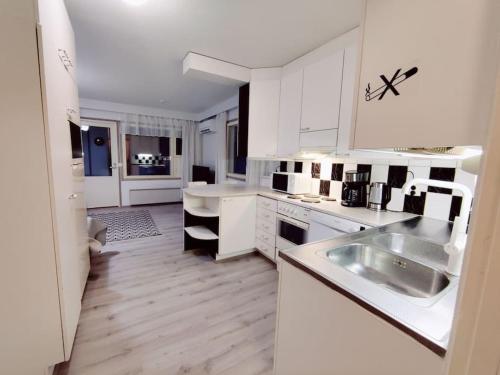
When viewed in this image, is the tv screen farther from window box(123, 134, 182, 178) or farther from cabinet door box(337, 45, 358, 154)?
window box(123, 134, 182, 178)

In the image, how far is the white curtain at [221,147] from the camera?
187 inches

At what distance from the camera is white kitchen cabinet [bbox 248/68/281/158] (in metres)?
2.91

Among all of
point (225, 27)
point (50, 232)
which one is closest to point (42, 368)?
point (50, 232)

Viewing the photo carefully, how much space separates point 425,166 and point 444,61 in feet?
4.94

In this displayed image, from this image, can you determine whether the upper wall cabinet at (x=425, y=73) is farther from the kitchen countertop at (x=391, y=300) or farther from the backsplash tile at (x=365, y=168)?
the backsplash tile at (x=365, y=168)

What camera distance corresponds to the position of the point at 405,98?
0.65 metres

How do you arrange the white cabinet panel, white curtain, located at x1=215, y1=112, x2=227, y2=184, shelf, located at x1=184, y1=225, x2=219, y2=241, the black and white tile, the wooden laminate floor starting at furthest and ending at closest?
white curtain, located at x1=215, y1=112, x2=227, y2=184
shelf, located at x1=184, y1=225, x2=219, y2=241
the white cabinet panel
the black and white tile
the wooden laminate floor

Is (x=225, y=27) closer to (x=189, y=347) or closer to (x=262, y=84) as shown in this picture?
(x=262, y=84)

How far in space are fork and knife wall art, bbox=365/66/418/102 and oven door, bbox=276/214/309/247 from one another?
160cm

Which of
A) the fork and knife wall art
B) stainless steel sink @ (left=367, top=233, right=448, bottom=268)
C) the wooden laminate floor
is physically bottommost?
the wooden laminate floor

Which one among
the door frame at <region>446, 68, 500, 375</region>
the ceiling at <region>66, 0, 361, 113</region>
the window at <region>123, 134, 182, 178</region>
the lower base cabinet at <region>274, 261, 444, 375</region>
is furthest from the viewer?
the window at <region>123, 134, 182, 178</region>

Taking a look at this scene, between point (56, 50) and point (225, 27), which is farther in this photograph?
point (225, 27)

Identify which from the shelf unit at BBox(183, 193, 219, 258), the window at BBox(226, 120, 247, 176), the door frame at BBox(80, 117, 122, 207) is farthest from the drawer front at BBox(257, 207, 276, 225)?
the door frame at BBox(80, 117, 122, 207)

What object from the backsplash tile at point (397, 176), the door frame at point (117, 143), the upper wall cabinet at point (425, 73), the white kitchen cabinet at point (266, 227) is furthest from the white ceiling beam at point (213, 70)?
the door frame at point (117, 143)
